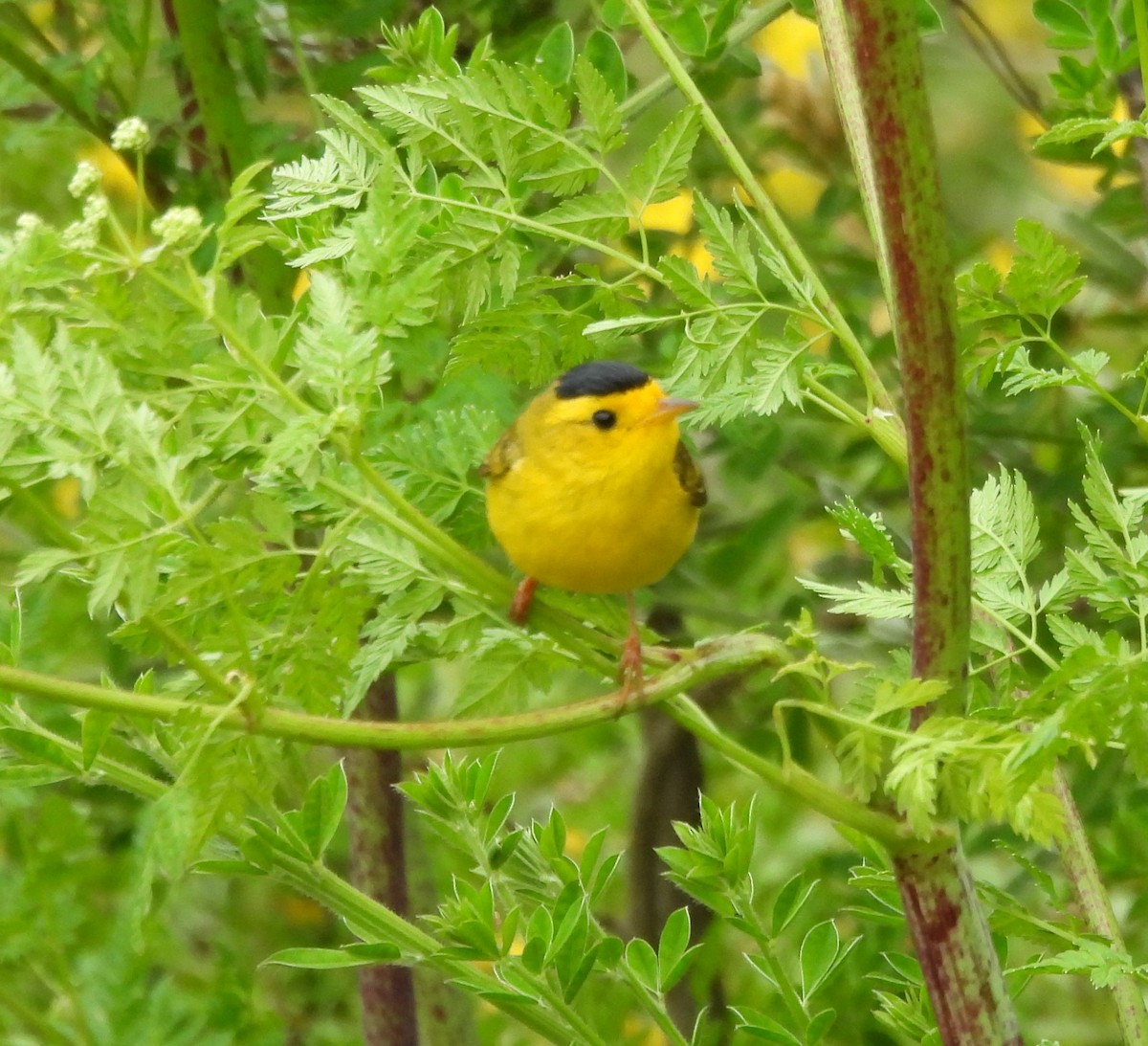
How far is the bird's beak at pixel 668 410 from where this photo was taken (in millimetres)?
1657

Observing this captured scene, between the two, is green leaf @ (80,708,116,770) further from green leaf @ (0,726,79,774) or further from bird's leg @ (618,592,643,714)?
bird's leg @ (618,592,643,714)

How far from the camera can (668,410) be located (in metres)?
1.66

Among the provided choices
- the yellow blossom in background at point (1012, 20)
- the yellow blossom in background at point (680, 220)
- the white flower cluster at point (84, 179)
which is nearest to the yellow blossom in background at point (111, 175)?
the yellow blossom in background at point (680, 220)

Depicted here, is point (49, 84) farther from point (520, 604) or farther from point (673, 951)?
point (673, 951)

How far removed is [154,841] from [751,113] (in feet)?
5.61

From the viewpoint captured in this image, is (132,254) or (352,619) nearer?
(132,254)

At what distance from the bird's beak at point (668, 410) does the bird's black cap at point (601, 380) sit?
0.18 feet

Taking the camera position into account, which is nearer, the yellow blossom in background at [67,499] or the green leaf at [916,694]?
the green leaf at [916,694]

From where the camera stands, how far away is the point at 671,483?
1.70m

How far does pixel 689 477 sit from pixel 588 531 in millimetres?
223

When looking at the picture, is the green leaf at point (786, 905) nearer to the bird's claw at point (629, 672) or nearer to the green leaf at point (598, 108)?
the bird's claw at point (629, 672)

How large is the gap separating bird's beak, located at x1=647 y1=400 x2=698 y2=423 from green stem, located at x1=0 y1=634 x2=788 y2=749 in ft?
2.22

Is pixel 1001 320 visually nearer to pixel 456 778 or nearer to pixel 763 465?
pixel 456 778

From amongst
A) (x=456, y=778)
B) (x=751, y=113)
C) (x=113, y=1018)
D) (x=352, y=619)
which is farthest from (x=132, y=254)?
(x=751, y=113)
